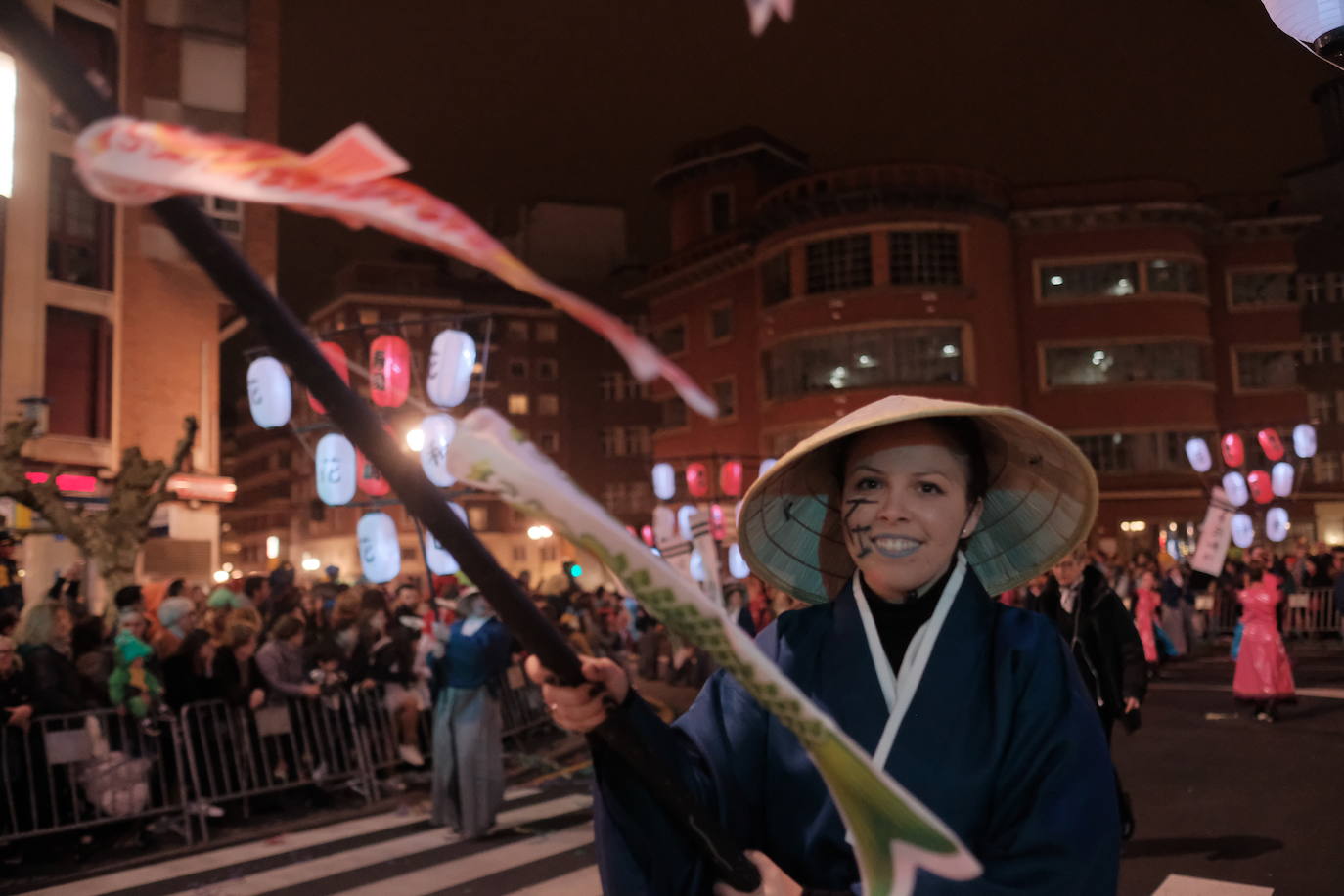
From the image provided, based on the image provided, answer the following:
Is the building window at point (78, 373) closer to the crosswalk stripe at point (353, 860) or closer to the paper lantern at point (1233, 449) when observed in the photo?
the crosswalk stripe at point (353, 860)

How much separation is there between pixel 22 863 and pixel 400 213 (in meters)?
8.58

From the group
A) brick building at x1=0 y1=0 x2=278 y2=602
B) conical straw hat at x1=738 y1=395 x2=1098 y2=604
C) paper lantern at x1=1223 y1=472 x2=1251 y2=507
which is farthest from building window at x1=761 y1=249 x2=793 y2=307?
conical straw hat at x1=738 y1=395 x2=1098 y2=604

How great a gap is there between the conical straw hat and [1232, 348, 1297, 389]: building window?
129 ft

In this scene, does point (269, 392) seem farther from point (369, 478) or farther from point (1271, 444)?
point (1271, 444)

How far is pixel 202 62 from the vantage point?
2489cm

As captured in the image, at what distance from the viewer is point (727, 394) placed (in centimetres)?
3956

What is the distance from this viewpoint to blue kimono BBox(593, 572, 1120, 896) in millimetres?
1854

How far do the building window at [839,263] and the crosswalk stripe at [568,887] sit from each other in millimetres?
29192

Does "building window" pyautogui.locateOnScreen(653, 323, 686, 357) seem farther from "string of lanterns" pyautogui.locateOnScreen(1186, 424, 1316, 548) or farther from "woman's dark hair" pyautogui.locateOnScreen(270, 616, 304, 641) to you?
"woman's dark hair" pyautogui.locateOnScreen(270, 616, 304, 641)

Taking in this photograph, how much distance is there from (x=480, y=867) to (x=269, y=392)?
415 inches

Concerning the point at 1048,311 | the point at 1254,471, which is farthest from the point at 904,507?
the point at 1048,311

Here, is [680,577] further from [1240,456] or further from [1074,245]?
[1074,245]

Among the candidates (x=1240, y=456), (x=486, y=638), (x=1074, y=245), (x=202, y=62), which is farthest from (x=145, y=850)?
(x=1074, y=245)

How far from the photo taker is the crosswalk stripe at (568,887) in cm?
659
